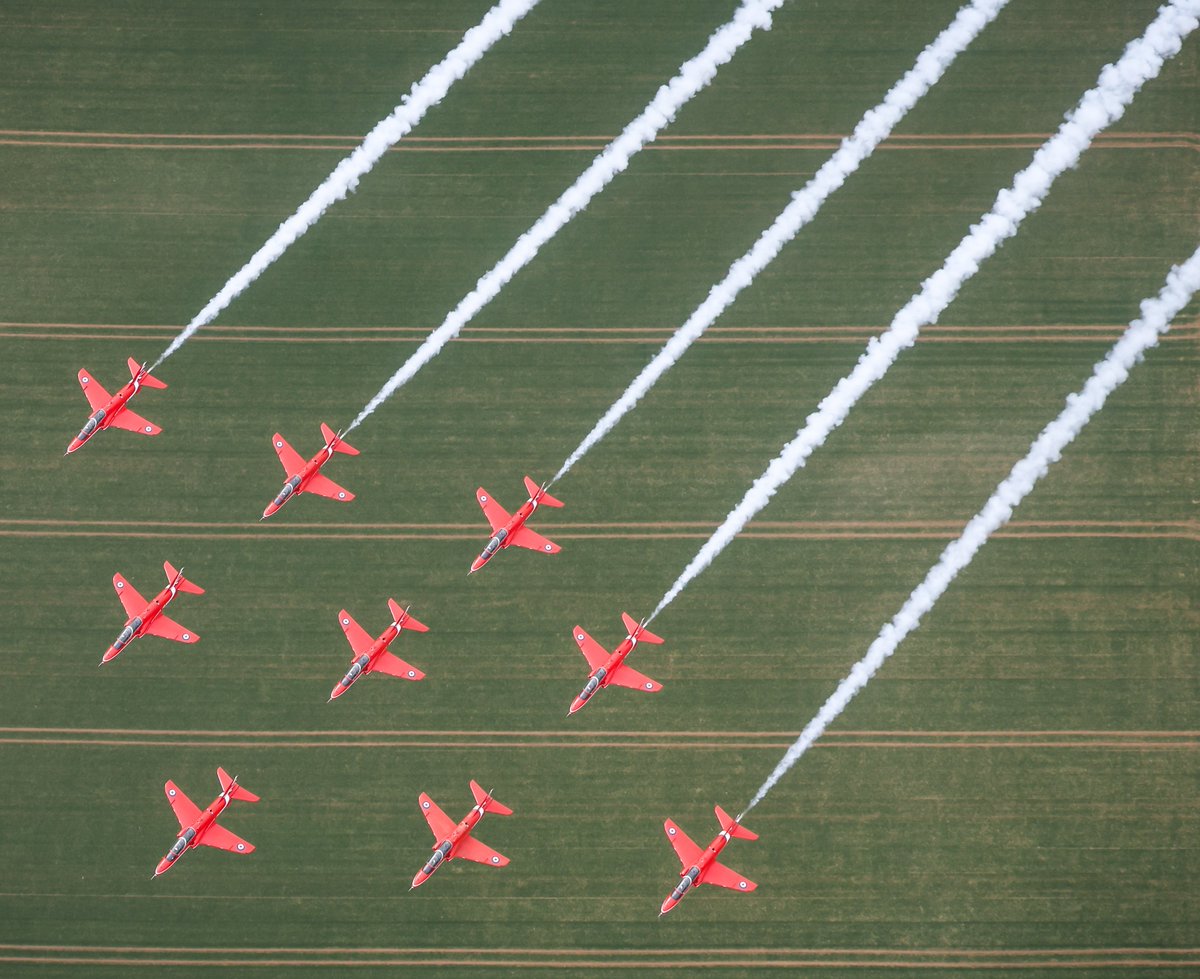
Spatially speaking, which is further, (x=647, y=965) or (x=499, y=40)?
(x=499, y=40)

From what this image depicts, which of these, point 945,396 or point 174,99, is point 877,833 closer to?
point 945,396

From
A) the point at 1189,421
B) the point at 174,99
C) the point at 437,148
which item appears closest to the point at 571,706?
the point at 437,148

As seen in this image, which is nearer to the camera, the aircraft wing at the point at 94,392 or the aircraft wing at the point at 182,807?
the aircraft wing at the point at 182,807

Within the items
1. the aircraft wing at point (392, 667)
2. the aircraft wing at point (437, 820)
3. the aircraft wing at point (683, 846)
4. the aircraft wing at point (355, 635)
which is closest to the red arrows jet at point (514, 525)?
the aircraft wing at point (392, 667)

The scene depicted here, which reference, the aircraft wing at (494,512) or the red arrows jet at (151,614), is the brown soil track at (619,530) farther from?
the red arrows jet at (151,614)

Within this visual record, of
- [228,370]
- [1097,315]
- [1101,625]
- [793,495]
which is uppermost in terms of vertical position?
[1097,315]

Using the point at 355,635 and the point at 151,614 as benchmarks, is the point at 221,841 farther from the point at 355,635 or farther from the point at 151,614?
the point at 355,635

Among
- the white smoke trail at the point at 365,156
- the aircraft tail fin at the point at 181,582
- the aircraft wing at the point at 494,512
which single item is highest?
the white smoke trail at the point at 365,156
